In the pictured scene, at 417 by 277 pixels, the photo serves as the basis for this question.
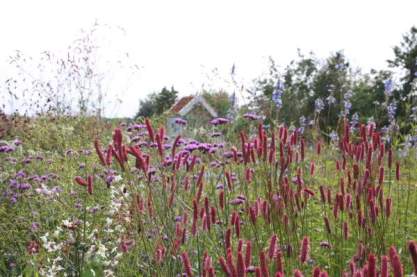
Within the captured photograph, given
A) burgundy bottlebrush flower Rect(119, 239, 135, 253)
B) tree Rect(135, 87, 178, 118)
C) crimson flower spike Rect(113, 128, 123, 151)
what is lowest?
burgundy bottlebrush flower Rect(119, 239, 135, 253)

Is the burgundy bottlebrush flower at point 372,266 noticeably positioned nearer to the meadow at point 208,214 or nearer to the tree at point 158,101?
the meadow at point 208,214

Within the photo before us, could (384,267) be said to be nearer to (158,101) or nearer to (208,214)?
(208,214)

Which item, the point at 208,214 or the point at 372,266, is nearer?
the point at 372,266

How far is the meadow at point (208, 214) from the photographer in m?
2.16

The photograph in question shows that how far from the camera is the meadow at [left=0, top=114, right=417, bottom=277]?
216cm

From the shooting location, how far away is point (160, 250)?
2.12 m

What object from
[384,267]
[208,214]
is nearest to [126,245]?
[208,214]

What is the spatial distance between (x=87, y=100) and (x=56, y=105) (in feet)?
1.46

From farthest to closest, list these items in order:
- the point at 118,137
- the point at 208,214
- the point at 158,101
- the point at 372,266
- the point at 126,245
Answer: the point at 158,101
the point at 126,245
the point at 208,214
the point at 118,137
the point at 372,266

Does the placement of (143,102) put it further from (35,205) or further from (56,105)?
(35,205)

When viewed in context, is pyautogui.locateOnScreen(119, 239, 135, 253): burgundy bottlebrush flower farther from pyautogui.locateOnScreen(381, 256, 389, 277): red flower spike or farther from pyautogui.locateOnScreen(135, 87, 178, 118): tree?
pyautogui.locateOnScreen(135, 87, 178, 118): tree

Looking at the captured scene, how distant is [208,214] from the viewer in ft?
7.20

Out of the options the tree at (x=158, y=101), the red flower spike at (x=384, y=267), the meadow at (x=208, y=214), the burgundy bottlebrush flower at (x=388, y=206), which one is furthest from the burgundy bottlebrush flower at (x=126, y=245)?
the tree at (x=158, y=101)

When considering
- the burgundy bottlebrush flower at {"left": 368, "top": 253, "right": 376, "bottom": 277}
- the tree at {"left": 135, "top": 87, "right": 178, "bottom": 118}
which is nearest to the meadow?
the burgundy bottlebrush flower at {"left": 368, "top": 253, "right": 376, "bottom": 277}
